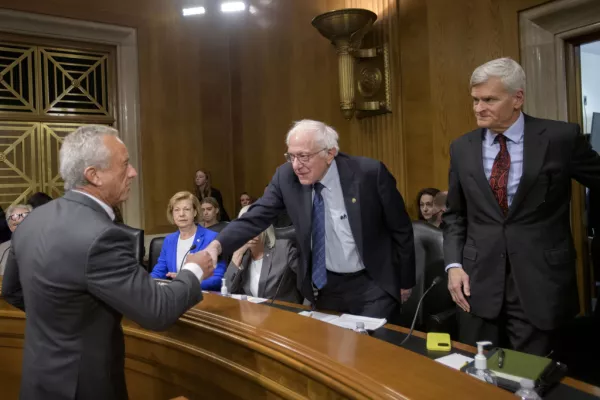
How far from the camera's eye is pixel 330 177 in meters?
2.10

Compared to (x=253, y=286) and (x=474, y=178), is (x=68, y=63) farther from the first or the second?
(x=474, y=178)

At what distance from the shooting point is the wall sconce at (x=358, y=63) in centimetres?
443

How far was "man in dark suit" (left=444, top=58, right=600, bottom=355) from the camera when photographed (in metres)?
1.49

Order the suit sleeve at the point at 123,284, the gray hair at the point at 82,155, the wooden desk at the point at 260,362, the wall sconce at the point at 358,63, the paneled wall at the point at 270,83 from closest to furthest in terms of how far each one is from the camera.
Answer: the wooden desk at the point at 260,362 < the suit sleeve at the point at 123,284 < the gray hair at the point at 82,155 < the paneled wall at the point at 270,83 < the wall sconce at the point at 358,63

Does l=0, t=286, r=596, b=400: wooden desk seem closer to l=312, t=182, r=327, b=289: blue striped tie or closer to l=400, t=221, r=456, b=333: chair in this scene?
l=312, t=182, r=327, b=289: blue striped tie

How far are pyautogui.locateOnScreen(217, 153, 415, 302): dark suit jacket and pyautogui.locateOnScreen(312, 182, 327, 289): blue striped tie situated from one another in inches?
1.0

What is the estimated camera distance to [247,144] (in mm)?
6582

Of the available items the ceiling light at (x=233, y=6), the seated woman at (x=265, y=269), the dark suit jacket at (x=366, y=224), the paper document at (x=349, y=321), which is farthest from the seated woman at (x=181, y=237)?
the ceiling light at (x=233, y=6)

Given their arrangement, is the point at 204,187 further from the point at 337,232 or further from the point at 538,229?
the point at 538,229

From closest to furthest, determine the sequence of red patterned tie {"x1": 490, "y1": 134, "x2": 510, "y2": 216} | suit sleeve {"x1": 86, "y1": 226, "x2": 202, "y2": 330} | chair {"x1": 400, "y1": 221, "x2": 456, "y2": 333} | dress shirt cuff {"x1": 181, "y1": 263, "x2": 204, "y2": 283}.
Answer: suit sleeve {"x1": 86, "y1": 226, "x2": 202, "y2": 330}
dress shirt cuff {"x1": 181, "y1": 263, "x2": 204, "y2": 283}
red patterned tie {"x1": 490, "y1": 134, "x2": 510, "y2": 216}
chair {"x1": 400, "y1": 221, "x2": 456, "y2": 333}

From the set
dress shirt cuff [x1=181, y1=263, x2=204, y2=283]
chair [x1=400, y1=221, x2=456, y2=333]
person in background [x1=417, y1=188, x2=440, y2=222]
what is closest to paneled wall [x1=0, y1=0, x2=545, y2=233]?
person in background [x1=417, y1=188, x2=440, y2=222]

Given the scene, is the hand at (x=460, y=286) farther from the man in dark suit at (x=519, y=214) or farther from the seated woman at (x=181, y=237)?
the seated woman at (x=181, y=237)

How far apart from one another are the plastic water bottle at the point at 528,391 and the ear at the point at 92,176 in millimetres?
1096

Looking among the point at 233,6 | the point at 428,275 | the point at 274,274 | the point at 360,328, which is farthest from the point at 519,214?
the point at 233,6
